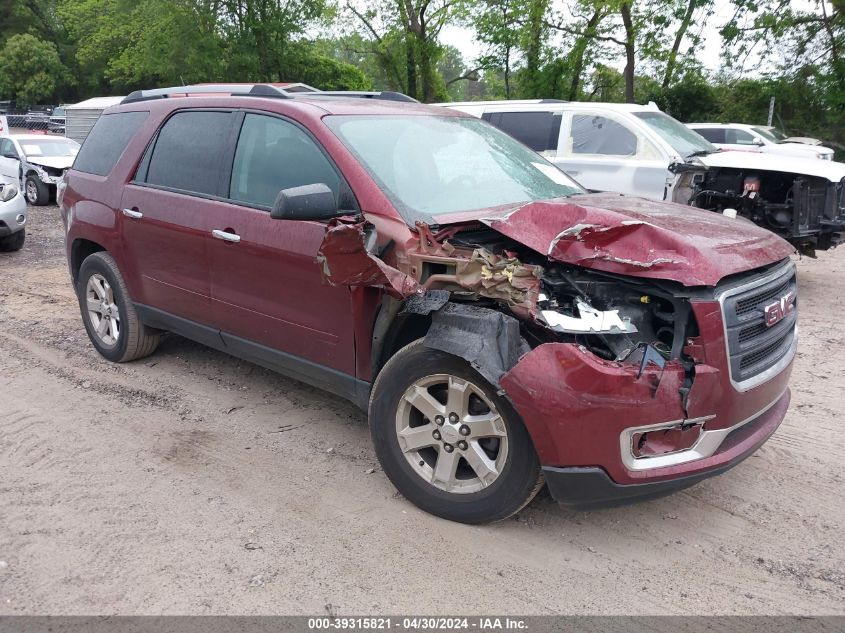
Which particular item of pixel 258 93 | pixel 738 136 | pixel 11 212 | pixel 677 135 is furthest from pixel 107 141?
pixel 738 136

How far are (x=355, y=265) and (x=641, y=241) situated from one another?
124 centimetres

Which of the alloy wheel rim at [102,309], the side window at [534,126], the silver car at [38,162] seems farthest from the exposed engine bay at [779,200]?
the silver car at [38,162]

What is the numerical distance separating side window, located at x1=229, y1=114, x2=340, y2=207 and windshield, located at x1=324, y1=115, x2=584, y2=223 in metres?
0.19

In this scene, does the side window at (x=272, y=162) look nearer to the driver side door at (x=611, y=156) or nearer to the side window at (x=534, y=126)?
the driver side door at (x=611, y=156)

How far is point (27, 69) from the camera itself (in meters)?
47.5

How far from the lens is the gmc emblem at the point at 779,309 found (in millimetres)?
3129

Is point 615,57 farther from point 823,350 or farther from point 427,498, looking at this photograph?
point 427,498

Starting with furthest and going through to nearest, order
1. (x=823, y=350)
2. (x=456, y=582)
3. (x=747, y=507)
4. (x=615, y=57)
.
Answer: (x=615, y=57), (x=823, y=350), (x=747, y=507), (x=456, y=582)

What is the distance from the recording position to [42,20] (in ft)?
174

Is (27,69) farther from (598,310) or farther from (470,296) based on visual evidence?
(598,310)

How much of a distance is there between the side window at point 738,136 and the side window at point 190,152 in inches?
620

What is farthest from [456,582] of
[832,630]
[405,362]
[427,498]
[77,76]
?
[77,76]

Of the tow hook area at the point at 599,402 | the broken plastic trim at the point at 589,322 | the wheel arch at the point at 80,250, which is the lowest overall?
the tow hook area at the point at 599,402

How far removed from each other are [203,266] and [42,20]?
59412mm
